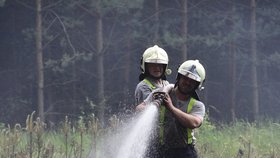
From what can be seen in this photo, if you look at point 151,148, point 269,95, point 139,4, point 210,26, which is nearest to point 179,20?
point 210,26

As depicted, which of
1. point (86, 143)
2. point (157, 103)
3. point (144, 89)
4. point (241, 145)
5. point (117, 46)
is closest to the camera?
point (157, 103)

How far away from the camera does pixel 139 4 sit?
24438 mm

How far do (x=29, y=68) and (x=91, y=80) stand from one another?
8.57 feet

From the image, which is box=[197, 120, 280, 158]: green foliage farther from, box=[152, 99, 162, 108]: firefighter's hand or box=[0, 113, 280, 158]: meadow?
box=[152, 99, 162, 108]: firefighter's hand

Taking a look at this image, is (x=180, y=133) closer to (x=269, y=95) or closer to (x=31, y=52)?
(x=31, y=52)

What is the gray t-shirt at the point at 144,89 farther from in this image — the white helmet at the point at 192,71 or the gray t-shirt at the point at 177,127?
the white helmet at the point at 192,71

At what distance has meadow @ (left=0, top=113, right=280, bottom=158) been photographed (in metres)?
8.92

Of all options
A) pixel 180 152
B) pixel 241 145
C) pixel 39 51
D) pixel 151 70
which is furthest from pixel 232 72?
pixel 180 152

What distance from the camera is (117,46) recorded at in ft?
93.5

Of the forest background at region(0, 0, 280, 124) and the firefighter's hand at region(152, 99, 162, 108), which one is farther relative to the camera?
the forest background at region(0, 0, 280, 124)

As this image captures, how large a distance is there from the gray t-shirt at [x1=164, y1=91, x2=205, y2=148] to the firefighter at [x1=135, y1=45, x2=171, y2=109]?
40cm

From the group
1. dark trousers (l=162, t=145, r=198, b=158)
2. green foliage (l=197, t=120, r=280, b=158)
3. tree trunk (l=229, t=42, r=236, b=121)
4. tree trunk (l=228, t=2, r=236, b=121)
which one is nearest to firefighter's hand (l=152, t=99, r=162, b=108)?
dark trousers (l=162, t=145, r=198, b=158)

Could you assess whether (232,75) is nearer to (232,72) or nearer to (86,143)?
(232,72)

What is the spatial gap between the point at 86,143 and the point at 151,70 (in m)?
5.98
